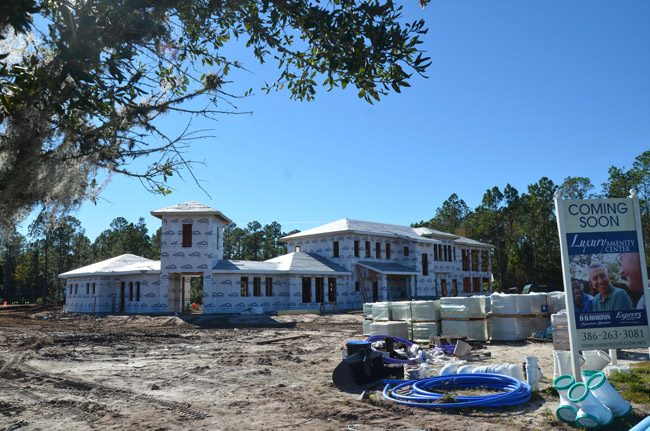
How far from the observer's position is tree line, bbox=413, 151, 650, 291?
159 feet

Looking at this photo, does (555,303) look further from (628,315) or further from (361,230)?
(361,230)

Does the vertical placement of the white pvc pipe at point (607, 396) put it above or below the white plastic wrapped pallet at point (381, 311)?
below

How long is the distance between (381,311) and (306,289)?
69.8ft

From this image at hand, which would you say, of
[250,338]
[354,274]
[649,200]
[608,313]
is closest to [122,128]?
[608,313]

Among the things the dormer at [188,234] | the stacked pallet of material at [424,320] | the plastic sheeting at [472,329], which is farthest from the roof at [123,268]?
the plastic sheeting at [472,329]

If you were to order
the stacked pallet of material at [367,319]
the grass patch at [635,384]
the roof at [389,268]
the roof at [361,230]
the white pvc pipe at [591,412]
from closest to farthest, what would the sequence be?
the white pvc pipe at [591,412], the grass patch at [635,384], the stacked pallet of material at [367,319], the roof at [389,268], the roof at [361,230]

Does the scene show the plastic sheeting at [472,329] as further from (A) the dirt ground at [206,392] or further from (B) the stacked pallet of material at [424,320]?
(B) the stacked pallet of material at [424,320]

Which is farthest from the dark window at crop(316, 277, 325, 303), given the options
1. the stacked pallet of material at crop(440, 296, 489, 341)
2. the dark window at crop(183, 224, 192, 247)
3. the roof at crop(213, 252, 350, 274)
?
the stacked pallet of material at crop(440, 296, 489, 341)

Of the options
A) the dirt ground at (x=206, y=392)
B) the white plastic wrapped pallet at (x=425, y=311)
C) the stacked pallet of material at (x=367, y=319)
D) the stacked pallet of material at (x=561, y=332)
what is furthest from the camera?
the stacked pallet of material at (x=367, y=319)

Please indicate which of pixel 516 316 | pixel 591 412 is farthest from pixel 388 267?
pixel 591 412

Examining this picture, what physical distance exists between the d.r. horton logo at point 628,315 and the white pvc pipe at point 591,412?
91.4 inches

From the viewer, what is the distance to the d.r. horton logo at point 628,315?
7664 millimetres

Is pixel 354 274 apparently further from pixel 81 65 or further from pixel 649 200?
pixel 81 65

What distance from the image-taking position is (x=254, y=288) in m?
35.6
